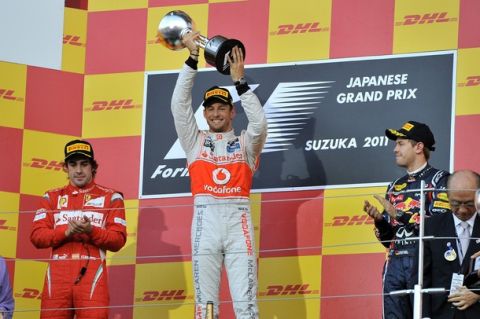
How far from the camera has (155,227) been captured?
8.62 meters

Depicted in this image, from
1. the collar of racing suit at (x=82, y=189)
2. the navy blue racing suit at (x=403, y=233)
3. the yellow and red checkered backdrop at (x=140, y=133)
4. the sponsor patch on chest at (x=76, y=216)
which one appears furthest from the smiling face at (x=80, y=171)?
the navy blue racing suit at (x=403, y=233)

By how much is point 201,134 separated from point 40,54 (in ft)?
6.24

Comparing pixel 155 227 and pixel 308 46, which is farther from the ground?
pixel 308 46

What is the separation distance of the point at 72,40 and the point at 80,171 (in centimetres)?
160

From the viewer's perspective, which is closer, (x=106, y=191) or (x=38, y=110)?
(x=106, y=191)

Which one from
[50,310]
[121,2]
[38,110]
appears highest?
[121,2]

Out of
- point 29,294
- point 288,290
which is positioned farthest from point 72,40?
point 288,290

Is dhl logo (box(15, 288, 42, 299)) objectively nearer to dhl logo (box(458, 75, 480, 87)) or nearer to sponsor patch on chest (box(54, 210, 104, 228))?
sponsor patch on chest (box(54, 210, 104, 228))

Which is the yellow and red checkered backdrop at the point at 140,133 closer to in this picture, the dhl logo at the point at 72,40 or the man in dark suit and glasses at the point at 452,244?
the dhl logo at the point at 72,40

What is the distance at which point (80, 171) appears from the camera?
778 centimetres

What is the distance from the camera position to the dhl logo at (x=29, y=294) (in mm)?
8680

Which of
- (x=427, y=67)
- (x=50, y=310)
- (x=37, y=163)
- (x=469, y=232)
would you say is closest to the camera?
(x=469, y=232)

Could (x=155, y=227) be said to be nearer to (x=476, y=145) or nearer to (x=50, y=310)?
(x=50, y=310)

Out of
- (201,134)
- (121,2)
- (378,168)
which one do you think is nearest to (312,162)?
(378,168)
